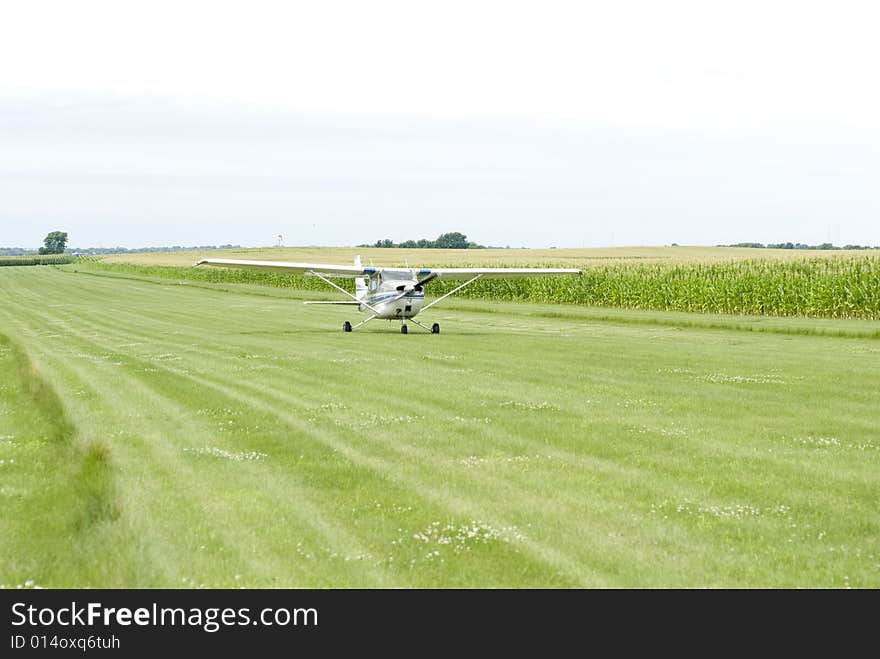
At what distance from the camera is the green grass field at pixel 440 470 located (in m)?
6.86

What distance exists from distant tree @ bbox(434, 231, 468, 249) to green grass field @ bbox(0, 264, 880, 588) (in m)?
165

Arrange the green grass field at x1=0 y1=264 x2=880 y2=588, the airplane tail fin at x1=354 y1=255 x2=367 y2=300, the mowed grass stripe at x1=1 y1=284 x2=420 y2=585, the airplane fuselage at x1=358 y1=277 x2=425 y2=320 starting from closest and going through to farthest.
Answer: the green grass field at x1=0 y1=264 x2=880 y2=588 → the mowed grass stripe at x1=1 y1=284 x2=420 y2=585 → the airplane fuselage at x1=358 y1=277 x2=425 y2=320 → the airplane tail fin at x1=354 y1=255 x2=367 y2=300

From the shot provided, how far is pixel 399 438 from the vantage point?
1174cm

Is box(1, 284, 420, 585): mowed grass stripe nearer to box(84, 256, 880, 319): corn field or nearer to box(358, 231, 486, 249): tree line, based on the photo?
box(84, 256, 880, 319): corn field

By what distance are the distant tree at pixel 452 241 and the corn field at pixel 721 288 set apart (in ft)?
430

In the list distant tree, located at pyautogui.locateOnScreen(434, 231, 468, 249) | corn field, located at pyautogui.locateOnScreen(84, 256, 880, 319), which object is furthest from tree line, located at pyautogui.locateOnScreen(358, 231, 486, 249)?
corn field, located at pyautogui.locateOnScreen(84, 256, 880, 319)

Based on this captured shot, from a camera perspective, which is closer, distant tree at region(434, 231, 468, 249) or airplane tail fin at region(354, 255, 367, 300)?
airplane tail fin at region(354, 255, 367, 300)


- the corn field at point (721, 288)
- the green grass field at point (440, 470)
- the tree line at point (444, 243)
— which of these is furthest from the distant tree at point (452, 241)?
the green grass field at point (440, 470)

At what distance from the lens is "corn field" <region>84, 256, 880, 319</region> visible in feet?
119
